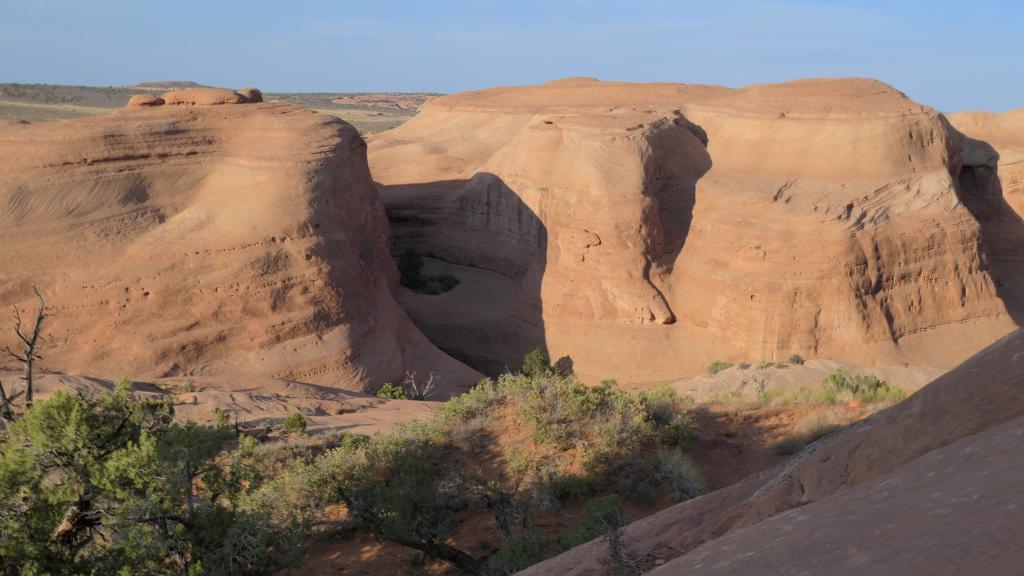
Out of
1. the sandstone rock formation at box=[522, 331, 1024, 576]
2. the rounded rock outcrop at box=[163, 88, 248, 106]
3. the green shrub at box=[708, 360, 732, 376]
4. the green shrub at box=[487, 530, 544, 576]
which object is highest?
the rounded rock outcrop at box=[163, 88, 248, 106]

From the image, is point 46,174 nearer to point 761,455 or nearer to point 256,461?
point 256,461

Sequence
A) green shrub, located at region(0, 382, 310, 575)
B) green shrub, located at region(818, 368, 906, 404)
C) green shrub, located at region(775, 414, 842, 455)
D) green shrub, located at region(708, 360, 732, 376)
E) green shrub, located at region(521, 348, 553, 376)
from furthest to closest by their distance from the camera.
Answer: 1. green shrub, located at region(521, 348, 553, 376)
2. green shrub, located at region(708, 360, 732, 376)
3. green shrub, located at region(818, 368, 906, 404)
4. green shrub, located at region(775, 414, 842, 455)
5. green shrub, located at region(0, 382, 310, 575)

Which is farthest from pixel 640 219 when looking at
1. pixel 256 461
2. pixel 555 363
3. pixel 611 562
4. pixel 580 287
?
pixel 611 562

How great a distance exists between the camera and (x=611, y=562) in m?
5.75

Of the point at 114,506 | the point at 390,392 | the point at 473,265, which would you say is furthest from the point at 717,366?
the point at 114,506

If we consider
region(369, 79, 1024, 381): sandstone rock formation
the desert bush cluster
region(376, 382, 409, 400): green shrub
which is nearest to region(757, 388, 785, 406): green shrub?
the desert bush cluster

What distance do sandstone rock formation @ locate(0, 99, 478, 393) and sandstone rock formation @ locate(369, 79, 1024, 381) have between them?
4.53 metres

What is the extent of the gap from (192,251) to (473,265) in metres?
10.9

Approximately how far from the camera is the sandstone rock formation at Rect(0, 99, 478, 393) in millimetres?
17125

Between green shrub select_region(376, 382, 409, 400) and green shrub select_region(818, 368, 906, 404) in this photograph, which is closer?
green shrub select_region(818, 368, 906, 404)

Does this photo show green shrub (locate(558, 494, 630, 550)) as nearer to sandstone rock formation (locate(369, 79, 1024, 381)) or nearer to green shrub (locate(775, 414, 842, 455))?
green shrub (locate(775, 414, 842, 455))

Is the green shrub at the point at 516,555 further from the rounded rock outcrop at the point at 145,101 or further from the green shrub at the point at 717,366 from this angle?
the rounded rock outcrop at the point at 145,101

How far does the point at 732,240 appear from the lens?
70.7ft

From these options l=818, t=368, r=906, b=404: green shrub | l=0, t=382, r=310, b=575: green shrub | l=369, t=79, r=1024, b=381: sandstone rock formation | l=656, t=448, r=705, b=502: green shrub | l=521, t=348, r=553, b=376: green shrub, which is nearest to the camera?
l=0, t=382, r=310, b=575: green shrub
